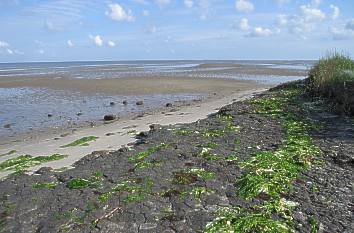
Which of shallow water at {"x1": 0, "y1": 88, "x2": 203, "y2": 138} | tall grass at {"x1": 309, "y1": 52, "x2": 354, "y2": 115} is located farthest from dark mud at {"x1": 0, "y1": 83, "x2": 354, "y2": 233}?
shallow water at {"x1": 0, "y1": 88, "x2": 203, "y2": 138}

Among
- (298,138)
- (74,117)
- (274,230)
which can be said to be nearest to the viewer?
(274,230)

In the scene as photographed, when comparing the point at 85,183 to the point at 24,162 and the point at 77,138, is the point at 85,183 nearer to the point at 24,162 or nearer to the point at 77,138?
the point at 24,162

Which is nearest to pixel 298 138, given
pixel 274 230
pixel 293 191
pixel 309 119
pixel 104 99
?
pixel 309 119

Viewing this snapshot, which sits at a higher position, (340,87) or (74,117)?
(340,87)

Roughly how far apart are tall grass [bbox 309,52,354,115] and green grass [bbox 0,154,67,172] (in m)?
6.71

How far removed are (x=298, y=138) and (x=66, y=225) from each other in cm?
476

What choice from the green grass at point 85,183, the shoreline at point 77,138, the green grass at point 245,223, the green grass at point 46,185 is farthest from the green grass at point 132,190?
the shoreline at point 77,138

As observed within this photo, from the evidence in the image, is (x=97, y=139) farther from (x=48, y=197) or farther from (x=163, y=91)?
(x=163, y=91)

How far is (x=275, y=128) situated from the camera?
8531mm

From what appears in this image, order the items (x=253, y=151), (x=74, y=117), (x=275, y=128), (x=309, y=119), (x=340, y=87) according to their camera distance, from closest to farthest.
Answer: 1. (x=253, y=151)
2. (x=275, y=128)
3. (x=309, y=119)
4. (x=340, y=87)
5. (x=74, y=117)

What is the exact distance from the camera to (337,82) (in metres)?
11.9

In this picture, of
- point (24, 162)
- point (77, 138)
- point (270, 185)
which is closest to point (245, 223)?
point (270, 185)

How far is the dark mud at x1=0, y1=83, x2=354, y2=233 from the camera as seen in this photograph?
14.6 ft

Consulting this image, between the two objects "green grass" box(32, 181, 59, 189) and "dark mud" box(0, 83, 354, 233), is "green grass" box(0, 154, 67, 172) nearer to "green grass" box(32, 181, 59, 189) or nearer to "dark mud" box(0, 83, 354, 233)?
"dark mud" box(0, 83, 354, 233)
